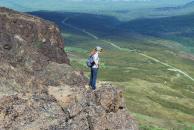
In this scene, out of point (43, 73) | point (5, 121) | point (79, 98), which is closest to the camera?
point (5, 121)

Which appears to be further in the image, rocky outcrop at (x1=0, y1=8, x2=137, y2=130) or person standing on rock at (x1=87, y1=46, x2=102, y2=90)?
person standing on rock at (x1=87, y1=46, x2=102, y2=90)

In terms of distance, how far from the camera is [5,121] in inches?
1287

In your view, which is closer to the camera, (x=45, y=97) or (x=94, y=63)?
(x=45, y=97)

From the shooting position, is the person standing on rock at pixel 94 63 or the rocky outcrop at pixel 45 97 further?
the person standing on rock at pixel 94 63

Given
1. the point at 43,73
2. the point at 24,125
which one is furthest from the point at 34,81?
the point at 24,125

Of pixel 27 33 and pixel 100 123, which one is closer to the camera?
pixel 100 123

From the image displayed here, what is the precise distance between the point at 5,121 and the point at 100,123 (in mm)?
7642

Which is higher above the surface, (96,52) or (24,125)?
(96,52)

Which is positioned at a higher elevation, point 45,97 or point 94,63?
point 94,63

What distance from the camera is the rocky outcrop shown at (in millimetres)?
33531

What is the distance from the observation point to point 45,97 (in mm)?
35844

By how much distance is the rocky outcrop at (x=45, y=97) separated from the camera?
33531 millimetres

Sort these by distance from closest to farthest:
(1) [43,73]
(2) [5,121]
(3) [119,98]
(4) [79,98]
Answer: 1. (2) [5,121]
2. (4) [79,98]
3. (3) [119,98]
4. (1) [43,73]

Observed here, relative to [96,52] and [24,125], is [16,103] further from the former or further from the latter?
[96,52]
